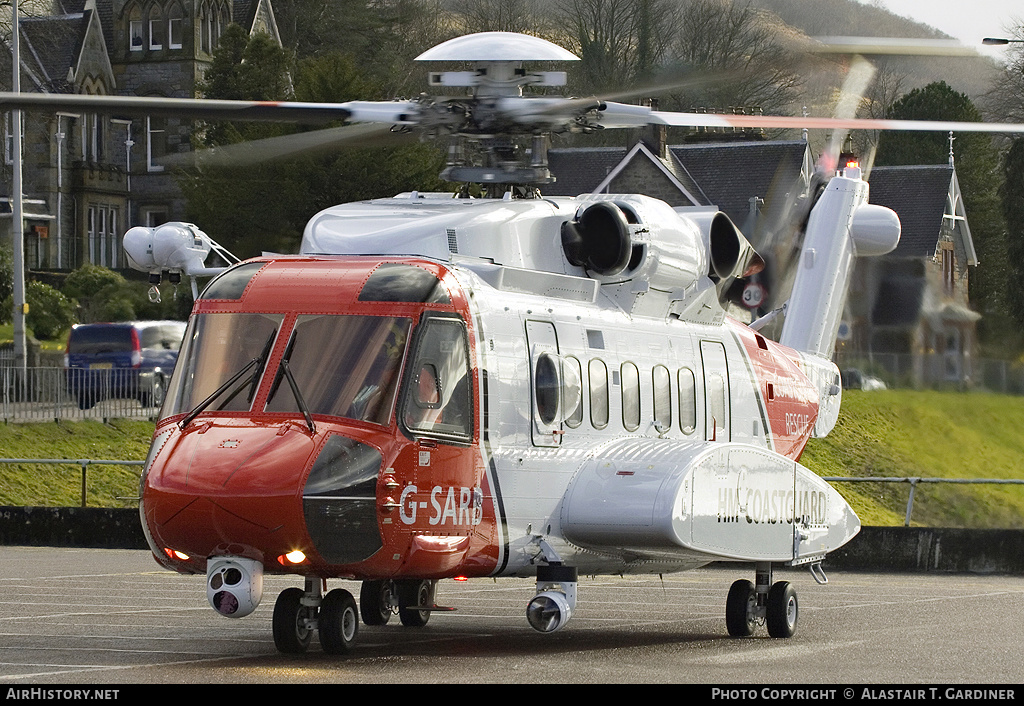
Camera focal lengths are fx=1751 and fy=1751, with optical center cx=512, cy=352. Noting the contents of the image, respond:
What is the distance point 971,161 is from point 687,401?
6275cm

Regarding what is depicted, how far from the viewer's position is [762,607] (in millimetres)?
14742

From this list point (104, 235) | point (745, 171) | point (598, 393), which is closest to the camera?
point (598, 393)

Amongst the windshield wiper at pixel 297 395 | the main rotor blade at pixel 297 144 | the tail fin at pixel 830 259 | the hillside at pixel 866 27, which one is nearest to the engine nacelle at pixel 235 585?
the windshield wiper at pixel 297 395

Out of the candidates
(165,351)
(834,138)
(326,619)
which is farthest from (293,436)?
(165,351)

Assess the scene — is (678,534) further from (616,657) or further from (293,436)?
Answer: (293,436)

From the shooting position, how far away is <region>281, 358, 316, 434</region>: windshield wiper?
38.4 feet

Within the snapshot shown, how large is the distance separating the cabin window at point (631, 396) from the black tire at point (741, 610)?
164 cm

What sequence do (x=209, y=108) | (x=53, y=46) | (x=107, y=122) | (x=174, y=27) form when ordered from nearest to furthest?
(x=209, y=108) → (x=53, y=46) → (x=107, y=122) → (x=174, y=27)

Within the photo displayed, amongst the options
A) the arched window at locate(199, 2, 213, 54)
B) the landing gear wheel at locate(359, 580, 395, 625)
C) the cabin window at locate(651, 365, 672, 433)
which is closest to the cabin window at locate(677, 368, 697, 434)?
the cabin window at locate(651, 365, 672, 433)

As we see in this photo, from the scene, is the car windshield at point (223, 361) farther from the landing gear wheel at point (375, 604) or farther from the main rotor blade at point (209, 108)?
the landing gear wheel at point (375, 604)

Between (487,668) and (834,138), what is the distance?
348 inches

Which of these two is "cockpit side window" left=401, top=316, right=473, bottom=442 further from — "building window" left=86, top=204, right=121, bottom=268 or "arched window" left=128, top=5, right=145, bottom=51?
"arched window" left=128, top=5, right=145, bottom=51

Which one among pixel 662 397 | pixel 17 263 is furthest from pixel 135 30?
pixel 662 397

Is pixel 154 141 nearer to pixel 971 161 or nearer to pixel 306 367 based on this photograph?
pixel 971 161
